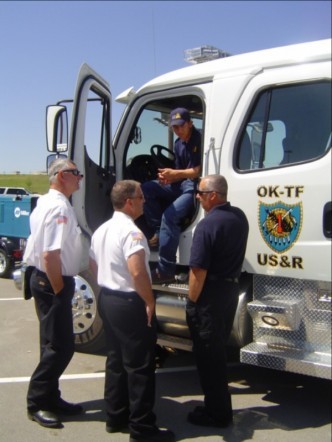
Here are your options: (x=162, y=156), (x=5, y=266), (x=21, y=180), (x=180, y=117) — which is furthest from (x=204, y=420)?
(x=5, y=266)

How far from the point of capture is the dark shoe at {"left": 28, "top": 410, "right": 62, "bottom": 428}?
362cm

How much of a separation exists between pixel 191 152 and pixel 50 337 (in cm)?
193

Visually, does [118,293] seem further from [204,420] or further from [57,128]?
[57,128]

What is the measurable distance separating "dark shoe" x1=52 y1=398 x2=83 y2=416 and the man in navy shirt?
3.10 ft

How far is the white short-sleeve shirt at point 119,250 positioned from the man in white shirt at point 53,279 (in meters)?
0.33

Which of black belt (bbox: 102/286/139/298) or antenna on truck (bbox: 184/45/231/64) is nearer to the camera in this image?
black belt (bbox: 102/286/139/298)

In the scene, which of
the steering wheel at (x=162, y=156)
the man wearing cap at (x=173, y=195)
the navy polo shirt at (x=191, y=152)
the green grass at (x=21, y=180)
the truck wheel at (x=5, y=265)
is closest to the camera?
the man wearing cap at (x=173, y=195)

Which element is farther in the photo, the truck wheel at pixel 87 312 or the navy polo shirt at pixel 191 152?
the truck wheel at pixel 87 312

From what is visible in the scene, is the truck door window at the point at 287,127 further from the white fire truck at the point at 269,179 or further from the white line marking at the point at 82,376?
the white line marking at the point at 82,376

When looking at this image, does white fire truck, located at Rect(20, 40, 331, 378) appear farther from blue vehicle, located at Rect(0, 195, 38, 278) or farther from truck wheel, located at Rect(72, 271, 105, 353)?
blue vehicle, located at Rect(0, 195, 38, 278)

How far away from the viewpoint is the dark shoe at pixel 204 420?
11.7 feet

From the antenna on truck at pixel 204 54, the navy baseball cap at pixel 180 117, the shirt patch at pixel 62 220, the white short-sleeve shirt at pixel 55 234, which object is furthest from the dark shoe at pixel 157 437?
the antenna on truck at pixel 204 54

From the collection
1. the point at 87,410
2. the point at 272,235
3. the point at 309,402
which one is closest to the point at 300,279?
the point at 272,235

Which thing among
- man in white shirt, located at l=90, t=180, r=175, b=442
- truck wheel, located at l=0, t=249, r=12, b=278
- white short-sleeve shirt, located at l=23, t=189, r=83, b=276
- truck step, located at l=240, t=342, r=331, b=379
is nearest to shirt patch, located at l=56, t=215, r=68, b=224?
white short-sleeve shirt, located at l=23, t=189, r=83, b=276
